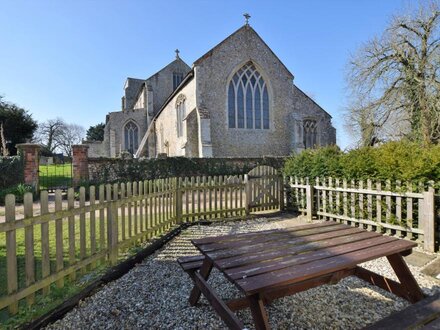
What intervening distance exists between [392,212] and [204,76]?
1625 cm

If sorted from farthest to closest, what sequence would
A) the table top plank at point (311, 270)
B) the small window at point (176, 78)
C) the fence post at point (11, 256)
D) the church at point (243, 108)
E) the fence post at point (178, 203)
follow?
the small window at point (176, 78) < the church at point (243, 108) < the fence post at point (178, 203) < the fence post at point (11, 256) < the table top plank at point (311, 270)

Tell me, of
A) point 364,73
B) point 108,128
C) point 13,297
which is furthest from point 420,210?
point 108,128

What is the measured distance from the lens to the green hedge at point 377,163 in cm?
514

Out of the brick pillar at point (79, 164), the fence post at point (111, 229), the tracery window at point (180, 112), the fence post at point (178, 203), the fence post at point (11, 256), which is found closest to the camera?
the fence post at point (11, 256)

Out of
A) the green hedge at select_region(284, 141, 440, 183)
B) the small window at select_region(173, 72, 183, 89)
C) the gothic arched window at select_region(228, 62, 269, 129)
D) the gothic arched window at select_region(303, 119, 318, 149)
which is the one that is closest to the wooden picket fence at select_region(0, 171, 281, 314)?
the green hedge at select_region(284, 141, 440, 183)

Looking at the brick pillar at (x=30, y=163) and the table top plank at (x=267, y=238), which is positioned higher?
the brick pillar at (x=30, y=163)

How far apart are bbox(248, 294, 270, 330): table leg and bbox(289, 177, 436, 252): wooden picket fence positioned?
Answer: 4256 mm

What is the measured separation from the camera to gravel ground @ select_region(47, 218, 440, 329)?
2852 millimetres

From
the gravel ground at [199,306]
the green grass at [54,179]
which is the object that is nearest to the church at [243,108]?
the green grass at [54,179]

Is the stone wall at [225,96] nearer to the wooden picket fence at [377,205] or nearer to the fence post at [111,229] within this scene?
the wooden picket fence at [377,205]

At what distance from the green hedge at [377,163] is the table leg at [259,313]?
4.62 meters

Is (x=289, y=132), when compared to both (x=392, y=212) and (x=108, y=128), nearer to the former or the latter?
(x=392, y=212)

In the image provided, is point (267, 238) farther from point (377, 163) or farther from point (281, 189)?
point (281, 189)

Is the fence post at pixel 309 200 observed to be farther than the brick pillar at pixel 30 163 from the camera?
No
